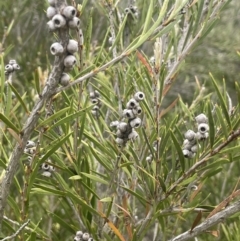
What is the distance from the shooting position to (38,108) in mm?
336

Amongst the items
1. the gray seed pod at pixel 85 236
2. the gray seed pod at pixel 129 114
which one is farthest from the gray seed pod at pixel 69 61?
the gray seed pod at pixel 85 236

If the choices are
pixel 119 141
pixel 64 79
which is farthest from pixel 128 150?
pixel 64 79

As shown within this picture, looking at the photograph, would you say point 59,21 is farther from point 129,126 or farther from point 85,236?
point 85,236

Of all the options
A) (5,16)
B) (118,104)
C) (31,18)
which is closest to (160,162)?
(118,104)

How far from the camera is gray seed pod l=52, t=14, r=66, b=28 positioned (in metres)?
0.31

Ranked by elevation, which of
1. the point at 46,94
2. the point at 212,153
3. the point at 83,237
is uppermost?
the point at 46,94

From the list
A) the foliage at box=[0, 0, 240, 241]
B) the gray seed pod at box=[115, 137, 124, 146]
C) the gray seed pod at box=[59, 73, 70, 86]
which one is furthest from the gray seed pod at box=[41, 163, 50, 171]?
the gray seed pod at box=[59, 73, 70, 86]

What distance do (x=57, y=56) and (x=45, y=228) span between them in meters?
0.74

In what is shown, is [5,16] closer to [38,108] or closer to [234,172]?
[234,172]

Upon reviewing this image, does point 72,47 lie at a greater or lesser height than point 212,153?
greater

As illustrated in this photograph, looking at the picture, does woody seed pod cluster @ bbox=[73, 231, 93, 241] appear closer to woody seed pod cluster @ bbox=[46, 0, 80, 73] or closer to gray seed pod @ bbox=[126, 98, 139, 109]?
gray seed pod @ bbox=[126, 98, 139, 109]

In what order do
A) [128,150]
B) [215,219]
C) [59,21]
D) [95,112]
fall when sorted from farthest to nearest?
1. [95,112]
2. [128,150]
3. [215,219]
4. [59,21]

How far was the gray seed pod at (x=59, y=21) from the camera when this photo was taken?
0.31 m

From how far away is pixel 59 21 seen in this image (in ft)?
1.01
